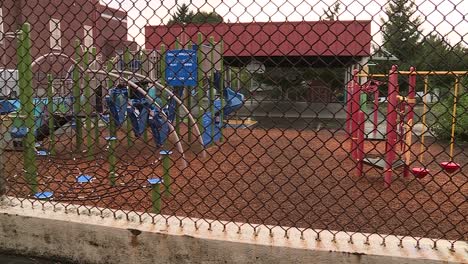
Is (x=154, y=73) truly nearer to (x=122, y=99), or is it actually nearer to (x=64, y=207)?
(x=122, y=99)

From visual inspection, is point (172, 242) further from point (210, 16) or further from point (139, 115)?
point (139, 115)

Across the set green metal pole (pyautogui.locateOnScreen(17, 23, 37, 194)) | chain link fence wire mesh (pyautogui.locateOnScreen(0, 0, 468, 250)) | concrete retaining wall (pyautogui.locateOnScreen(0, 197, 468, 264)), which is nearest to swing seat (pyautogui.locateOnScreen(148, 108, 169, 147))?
chain link fence wire mesh (pyautogui.locateOnScreen(0, 0, 468, 250))

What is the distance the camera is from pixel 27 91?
5.17 m

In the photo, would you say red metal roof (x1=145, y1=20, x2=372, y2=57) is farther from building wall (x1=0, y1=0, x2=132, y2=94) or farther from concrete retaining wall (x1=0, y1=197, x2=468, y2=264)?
concrete retaining wall (x1=0, y1=197, x2=468, y2=264)

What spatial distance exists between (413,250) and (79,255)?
1.83m

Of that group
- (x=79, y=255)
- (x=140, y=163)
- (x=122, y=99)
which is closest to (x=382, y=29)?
(x=79, y=255)

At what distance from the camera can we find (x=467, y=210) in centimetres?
495

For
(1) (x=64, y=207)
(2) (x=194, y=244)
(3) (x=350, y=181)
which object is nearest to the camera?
(2) (x=194, y=244)

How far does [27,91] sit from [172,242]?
355 centimetres

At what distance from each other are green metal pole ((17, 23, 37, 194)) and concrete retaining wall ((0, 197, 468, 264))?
222cm

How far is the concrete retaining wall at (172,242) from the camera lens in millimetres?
2238

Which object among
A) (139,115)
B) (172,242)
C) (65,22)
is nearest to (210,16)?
(172,242)

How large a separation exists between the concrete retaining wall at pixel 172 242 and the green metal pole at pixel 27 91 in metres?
2.22

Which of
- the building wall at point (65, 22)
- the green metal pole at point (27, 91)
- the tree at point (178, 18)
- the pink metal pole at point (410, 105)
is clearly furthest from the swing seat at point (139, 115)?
the pink metal pole at point (410, 105)
